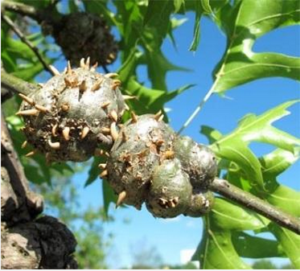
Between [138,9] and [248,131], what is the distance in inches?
43.8

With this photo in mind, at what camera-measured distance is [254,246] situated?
11.3 feet

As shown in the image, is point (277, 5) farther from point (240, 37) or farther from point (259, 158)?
point (259, 158)

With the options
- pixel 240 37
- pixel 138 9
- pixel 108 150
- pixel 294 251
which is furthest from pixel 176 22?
pixel 108 150

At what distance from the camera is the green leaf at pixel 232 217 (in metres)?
3.04

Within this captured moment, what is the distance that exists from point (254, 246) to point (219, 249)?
35 centimetres

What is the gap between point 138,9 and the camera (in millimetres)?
3781

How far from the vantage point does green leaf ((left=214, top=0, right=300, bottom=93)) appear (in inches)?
133

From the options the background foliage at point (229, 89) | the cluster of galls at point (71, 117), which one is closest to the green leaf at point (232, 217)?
the background foliage at point (229, 89)

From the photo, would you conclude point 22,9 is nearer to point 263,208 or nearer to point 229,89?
point 229,89

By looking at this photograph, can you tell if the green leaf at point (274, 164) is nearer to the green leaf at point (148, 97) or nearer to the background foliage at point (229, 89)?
the background foliage at point (229, 89)

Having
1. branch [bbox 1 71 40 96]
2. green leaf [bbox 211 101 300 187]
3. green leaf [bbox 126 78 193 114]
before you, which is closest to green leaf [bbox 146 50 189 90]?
green leaf [bbox 126 78 193 114]

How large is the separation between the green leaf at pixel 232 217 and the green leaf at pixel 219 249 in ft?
0.17

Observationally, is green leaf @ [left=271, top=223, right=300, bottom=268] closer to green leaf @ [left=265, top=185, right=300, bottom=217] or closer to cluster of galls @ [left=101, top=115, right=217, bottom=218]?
green leaf @ [left=265, top=185, right=300, bottom=217]

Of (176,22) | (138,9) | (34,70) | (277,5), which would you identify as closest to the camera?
(277,5)
